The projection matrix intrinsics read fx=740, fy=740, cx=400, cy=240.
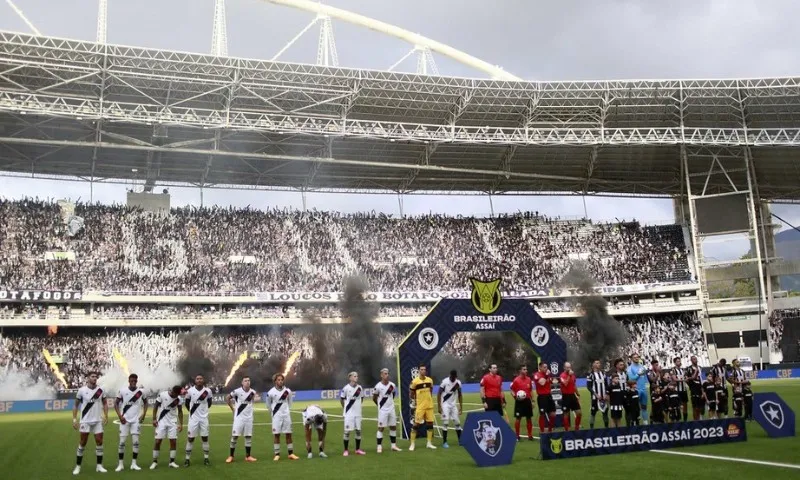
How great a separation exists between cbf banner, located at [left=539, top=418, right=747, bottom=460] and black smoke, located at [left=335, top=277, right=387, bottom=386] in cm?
3000

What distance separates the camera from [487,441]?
13.8 m

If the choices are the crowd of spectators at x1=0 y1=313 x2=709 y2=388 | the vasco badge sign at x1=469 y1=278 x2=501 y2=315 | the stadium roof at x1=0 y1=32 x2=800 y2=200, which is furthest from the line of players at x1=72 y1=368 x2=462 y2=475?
the stadium roof at x1=0 y1=32 x2=800 y2=200

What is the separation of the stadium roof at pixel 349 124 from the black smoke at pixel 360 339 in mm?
10223

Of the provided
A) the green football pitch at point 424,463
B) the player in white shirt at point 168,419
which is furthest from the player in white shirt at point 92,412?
the player in white shirt at point 168,419

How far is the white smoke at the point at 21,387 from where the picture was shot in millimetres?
40969

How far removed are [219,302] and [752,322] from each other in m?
39.3

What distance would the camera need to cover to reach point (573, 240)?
6197 cm

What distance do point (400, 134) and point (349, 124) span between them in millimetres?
4126

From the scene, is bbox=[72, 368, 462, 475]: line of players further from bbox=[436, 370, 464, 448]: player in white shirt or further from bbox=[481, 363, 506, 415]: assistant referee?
bbox=[481, 363, 506, 415]: assistant referee

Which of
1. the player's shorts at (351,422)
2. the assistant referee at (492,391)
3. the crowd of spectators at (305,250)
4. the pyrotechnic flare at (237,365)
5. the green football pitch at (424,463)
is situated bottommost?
the green football pitch at (424,463)

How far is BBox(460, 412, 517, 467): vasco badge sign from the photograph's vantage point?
13711 millimetres

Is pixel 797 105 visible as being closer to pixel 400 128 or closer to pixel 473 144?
pixel 473 144

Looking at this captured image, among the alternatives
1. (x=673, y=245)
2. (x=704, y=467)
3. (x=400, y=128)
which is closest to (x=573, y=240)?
(x=673, y=245)

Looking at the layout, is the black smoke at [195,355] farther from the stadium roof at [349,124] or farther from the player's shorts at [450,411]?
the player's shorts at [450,411]
